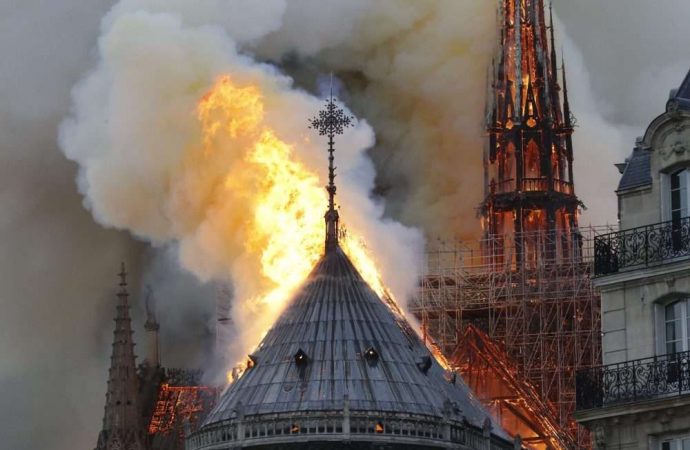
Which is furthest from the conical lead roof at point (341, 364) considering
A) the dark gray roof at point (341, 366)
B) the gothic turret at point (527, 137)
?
the gothic turret at point (527, 137)

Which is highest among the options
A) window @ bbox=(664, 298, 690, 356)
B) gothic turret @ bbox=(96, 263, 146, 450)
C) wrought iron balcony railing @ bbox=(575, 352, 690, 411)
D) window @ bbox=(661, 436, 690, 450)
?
gothic turret @ bbox=(96, 263, 146, 450)

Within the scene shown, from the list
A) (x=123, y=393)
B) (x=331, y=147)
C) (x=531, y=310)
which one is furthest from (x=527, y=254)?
(x=331, y=147)

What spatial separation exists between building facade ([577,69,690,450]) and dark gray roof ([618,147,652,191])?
2cm

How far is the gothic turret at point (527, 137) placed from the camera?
127250mm

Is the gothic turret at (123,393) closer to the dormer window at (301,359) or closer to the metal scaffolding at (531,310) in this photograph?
the metal scaffolding at (531,310)

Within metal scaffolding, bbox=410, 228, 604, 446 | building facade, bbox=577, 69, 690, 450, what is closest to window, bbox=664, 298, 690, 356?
building facade, bbox=577, 69, 690, 450

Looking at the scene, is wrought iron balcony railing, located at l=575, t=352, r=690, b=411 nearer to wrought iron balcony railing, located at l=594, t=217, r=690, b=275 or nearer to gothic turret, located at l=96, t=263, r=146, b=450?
wrought iron balcony railing, located at l=594, t=217, r=690, b=275

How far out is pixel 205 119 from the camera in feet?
351

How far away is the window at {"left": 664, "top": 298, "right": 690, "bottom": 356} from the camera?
64.7m

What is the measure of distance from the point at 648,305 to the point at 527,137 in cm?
6493

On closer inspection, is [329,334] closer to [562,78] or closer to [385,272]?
[385,272]

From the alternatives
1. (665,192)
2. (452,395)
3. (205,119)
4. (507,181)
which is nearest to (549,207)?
(507,181)

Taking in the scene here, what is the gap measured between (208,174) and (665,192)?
137 feet

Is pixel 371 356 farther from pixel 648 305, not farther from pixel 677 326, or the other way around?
pixel 677 326
